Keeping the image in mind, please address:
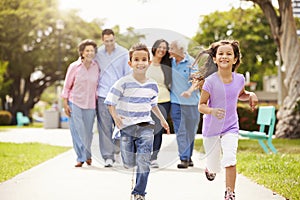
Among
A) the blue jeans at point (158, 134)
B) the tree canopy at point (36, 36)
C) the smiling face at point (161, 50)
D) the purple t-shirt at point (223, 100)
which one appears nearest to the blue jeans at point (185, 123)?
the blue jeans at point (158, 134)

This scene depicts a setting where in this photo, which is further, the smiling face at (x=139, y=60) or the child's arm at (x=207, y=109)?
the smiling face at (x=139, y=60)

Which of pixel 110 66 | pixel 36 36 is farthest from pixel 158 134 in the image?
pixel 36 36

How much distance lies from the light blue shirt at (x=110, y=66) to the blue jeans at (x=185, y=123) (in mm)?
938

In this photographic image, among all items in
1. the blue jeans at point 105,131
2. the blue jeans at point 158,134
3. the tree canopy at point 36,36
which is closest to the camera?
the blue jeans at point 158,134

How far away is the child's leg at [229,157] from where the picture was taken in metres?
5.02

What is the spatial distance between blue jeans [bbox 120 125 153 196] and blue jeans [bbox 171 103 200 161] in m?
2.96

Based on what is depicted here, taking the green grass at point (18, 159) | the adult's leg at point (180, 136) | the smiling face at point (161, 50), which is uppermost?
the smiling face at point (161, 50)

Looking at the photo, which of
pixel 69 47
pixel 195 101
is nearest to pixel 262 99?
pixel 69 47

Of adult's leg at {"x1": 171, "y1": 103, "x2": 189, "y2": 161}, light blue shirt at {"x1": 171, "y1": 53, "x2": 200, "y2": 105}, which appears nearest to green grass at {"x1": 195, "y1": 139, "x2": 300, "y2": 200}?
adult's leg at {"x1": 171, "y1": 103, "x2": 189, "y2": 161}

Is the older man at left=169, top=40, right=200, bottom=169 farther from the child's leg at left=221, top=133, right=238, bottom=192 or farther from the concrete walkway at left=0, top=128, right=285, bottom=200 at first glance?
the child's leg at left=221, top=133, right=238, bottom=192

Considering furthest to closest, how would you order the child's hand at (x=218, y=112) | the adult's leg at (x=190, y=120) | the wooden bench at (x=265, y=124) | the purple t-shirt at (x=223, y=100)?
the wooden bench at (x=265, y=124)
the adult's leg at (x=190, y=120)
the purple t-shirt at (x=223, y=100)
the child's hand at (x=218, y=112)

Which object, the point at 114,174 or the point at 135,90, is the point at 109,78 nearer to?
the point at 114,174

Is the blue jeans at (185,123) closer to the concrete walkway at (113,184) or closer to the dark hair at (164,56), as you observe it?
the concrete walkway at (113,184)

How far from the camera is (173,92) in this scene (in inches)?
324
